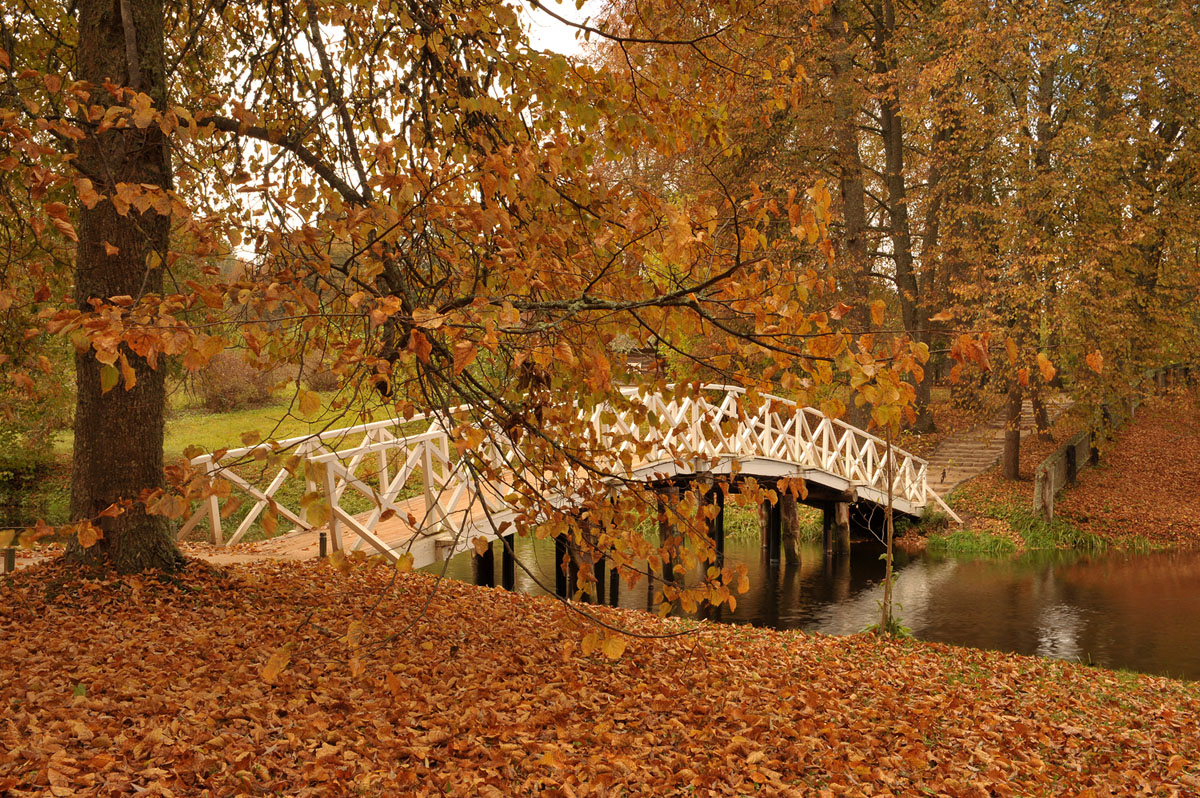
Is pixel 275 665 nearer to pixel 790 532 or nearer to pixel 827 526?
pixel 790 532

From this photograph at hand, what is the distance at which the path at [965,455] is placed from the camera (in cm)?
1998

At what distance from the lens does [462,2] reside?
214 inches

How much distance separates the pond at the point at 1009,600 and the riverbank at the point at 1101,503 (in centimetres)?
69

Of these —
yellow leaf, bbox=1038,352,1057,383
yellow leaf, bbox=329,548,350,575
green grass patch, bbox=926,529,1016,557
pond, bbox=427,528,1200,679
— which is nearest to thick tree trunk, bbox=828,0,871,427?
green grass patch, bbox=926,529,1016,557

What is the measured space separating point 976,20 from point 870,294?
215 inches

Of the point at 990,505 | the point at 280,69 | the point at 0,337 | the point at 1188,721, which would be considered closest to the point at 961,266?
the point at 990,505

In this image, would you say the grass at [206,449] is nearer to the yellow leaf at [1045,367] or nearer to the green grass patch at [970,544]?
the yellow leaf at [1045,367]

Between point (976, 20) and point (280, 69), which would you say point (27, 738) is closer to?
point (280, 69)

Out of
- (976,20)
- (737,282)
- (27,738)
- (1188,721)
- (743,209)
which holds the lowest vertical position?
(1188,721)

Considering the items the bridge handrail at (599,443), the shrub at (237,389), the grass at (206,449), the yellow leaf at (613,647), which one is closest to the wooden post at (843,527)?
the bridge handrail at (599,443)

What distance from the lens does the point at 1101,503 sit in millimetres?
18359

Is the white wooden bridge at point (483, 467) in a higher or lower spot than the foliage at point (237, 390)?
lower

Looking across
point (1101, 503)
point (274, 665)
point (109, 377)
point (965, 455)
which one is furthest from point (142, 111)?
point (965, 455)

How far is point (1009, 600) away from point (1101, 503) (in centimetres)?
692
